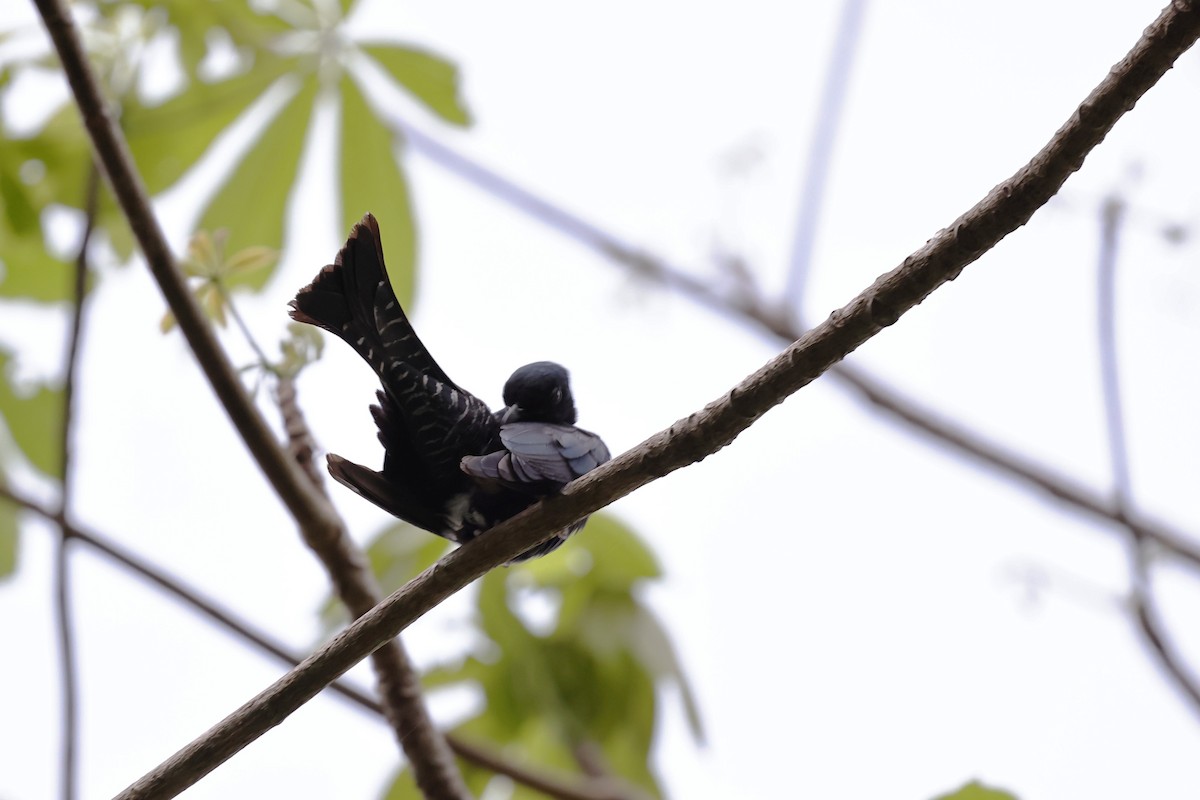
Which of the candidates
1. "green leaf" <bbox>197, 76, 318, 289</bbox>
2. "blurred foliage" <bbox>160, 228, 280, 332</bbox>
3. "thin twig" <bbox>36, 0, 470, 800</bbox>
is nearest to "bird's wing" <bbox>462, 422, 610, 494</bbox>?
"thin twig" <bbox>36, 0, 470, 800</bbox>

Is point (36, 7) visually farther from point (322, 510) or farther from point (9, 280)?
point (9, 280)

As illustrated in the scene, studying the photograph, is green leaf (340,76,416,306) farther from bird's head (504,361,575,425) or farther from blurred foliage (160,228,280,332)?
bird's head (504,361,575,425)

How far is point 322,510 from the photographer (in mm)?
1362

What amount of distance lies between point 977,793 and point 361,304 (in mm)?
809

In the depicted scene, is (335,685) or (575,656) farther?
(575,656)

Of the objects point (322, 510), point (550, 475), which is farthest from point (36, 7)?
point (550, 475)

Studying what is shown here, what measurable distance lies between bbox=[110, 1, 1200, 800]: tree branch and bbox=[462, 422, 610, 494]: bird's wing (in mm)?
33

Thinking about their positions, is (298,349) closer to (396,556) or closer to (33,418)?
(396,556)

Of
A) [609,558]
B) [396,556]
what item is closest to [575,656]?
[609,558]

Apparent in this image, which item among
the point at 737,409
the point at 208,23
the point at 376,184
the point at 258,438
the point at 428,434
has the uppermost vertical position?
the point at 208,23

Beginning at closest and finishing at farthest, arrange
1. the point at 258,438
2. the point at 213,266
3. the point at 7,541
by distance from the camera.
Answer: the point at 258,438 < the point at 213,266 < the point at 7,541

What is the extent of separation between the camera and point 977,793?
1216mm

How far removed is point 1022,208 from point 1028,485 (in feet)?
3.76

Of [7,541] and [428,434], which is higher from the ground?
[7,541]
